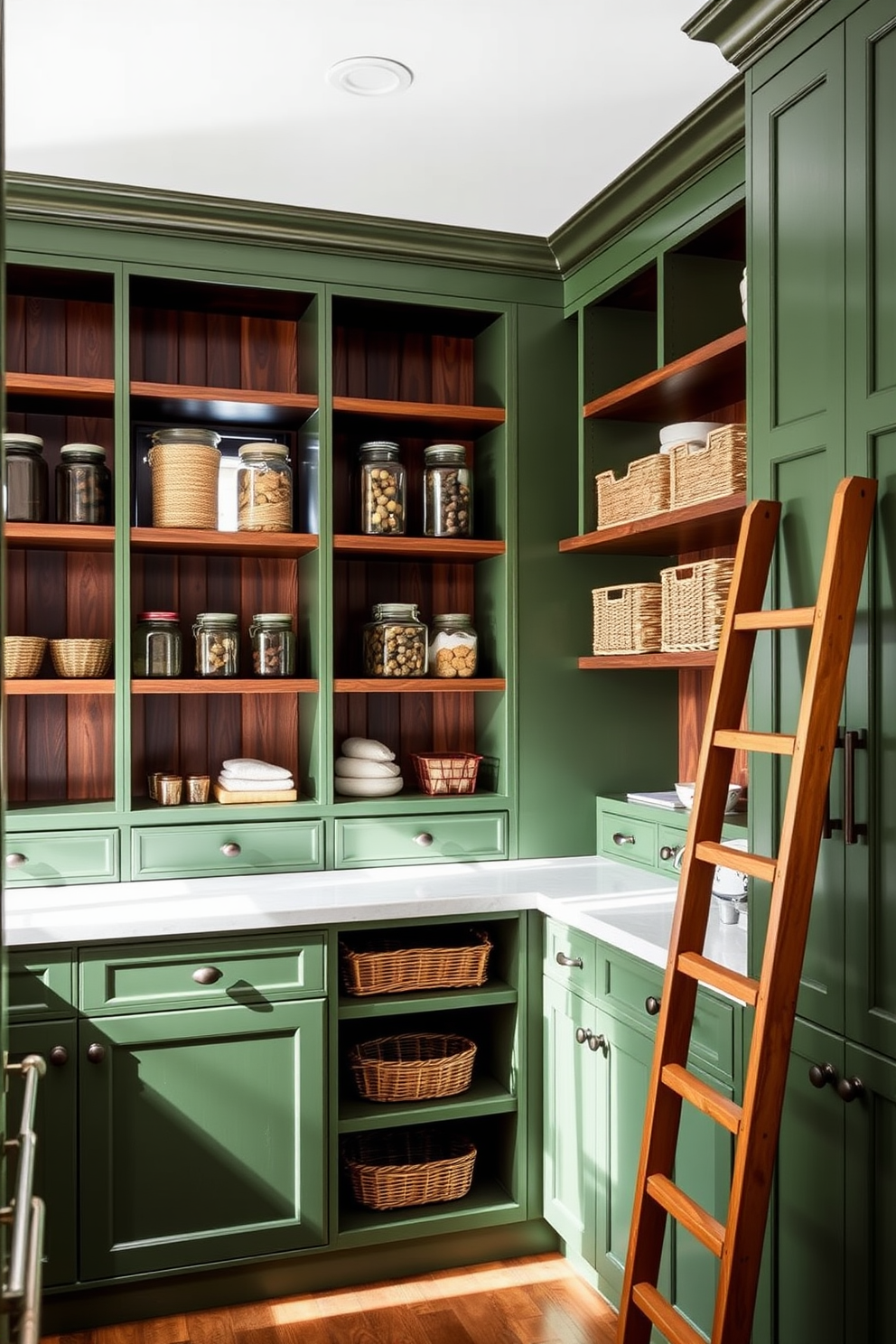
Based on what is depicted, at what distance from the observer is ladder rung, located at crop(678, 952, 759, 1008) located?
1848mm

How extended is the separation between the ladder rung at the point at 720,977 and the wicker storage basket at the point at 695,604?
36.0 inches

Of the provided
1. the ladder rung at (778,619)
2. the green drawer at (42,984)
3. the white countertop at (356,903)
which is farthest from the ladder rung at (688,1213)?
the green drawer at (42,984)

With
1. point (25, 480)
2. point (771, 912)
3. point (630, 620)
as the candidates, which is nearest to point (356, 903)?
point (630, 620)

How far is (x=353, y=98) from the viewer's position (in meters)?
2.52

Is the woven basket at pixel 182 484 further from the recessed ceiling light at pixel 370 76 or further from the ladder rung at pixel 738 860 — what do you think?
the ladder rung at pixel 738 860

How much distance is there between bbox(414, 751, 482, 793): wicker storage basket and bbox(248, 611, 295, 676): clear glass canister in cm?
48

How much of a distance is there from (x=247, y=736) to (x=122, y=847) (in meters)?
0.54

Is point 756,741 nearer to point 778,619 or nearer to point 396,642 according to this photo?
point 778,619

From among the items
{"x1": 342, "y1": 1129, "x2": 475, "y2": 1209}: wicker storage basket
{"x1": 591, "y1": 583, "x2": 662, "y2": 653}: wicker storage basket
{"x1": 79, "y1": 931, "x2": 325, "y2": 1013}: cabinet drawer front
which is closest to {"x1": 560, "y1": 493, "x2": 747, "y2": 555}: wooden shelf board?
Answer: {"x1": 591, "y1": 583, "x2": 662, "y2": 653}: wicker storage basket

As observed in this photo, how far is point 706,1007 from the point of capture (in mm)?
2311

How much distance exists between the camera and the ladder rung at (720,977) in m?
1.85

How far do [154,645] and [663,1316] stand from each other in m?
2.04

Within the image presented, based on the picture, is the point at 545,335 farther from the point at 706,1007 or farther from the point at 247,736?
the point at 706,1007

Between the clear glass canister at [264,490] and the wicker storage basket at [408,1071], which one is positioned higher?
the clear glass canister at [264,490]
